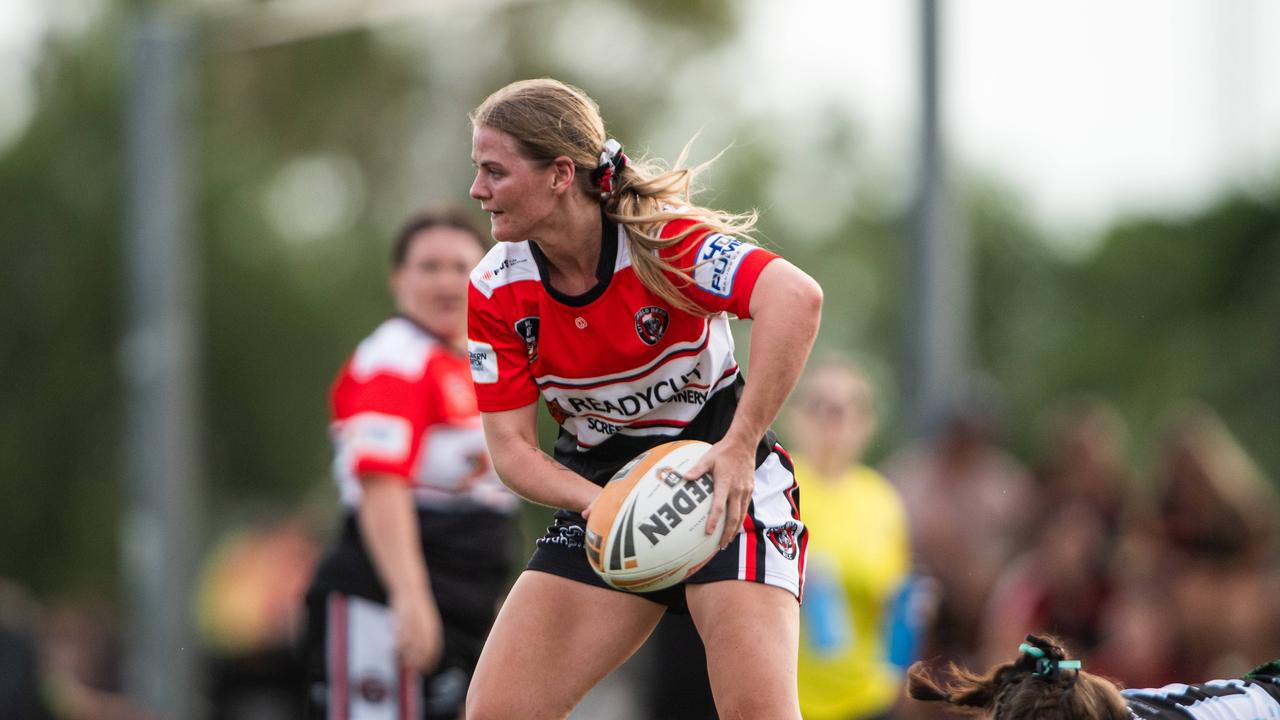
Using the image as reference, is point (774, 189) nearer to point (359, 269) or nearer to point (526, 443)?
point (359, 269)

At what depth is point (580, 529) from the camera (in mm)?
4719

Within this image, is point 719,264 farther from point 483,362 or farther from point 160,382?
point 160,382

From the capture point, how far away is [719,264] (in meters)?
4.50

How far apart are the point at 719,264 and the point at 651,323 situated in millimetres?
261

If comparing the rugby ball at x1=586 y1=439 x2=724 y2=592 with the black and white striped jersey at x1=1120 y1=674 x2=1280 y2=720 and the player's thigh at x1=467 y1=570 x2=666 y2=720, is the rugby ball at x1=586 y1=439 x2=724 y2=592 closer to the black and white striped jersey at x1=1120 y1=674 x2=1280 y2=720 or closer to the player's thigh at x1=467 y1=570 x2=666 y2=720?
the player's thigh at x1=467 y1=570 x2=666 y2=720

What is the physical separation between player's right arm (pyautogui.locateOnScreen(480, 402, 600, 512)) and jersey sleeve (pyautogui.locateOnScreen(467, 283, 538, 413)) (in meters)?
0.04

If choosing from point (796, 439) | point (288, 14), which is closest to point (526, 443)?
point (796, 439)

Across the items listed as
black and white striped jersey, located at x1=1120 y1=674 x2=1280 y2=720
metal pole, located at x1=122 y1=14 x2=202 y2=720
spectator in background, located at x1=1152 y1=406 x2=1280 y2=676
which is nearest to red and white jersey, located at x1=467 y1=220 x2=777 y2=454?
black and white striped jersey, located at x1=1120 y1=674 x2=1280 y2=720

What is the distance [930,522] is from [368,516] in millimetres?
4126

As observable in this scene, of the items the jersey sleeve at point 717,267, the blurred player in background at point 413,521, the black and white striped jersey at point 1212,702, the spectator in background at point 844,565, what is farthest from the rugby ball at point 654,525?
the spectator in background at point 844,565

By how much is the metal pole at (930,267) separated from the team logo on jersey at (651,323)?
528 centimetres

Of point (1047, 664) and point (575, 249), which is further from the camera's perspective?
point (575, 249)

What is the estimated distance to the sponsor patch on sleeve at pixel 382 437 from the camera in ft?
20.6

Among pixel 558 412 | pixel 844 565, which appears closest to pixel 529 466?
pixel 558 412
